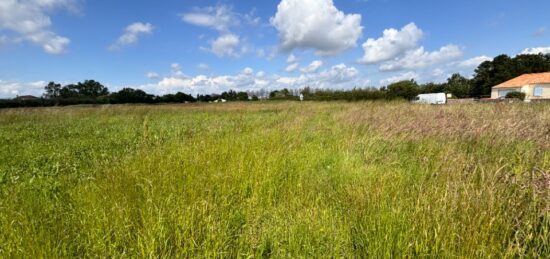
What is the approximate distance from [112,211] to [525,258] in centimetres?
332

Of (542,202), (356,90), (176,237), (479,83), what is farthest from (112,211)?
(479,83)

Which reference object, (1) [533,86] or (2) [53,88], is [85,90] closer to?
(2) [53,88]

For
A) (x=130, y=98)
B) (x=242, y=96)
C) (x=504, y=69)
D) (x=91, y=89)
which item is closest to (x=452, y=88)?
(x=504, y=69)

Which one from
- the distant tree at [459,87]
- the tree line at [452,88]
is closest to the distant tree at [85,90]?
the tree line at [452,88]

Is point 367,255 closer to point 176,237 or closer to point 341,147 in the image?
point 176,237

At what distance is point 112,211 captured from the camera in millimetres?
2469

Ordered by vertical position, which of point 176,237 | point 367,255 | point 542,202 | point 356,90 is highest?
point 356,90

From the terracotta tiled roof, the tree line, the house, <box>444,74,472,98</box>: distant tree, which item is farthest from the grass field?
<box>444,74,472,98</box>: distant tree

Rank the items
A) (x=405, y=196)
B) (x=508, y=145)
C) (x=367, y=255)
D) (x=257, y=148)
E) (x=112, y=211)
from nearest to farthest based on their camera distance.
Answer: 1. (x=367, y=255)
2. (x=112, y=211)
3. (x=405, y=196)
4. (x=508, y=145)
5. (x=257, y=148)

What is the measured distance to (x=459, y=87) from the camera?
2601 inches

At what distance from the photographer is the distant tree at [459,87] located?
6556cm

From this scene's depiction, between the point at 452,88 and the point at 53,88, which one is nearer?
the point at 452,88

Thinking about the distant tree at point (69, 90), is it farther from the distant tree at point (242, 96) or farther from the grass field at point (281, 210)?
the grass field at point (281, 210)

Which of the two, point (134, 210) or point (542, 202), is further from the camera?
point (134, 210)
